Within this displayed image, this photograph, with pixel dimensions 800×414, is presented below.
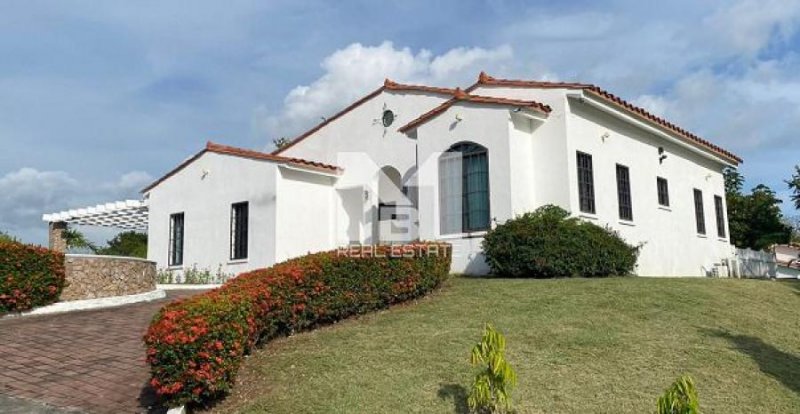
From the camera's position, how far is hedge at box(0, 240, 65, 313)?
491 inches

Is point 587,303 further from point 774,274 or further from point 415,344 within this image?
point 774,274

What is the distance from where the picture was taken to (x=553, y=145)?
15773 millimetres

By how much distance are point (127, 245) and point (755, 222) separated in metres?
28.1

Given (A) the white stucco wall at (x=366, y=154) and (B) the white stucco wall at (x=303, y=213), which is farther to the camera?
(A) the white stucco wall at (x=366, y=154)

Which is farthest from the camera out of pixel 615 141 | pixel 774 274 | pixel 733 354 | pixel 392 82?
pixel 774 274

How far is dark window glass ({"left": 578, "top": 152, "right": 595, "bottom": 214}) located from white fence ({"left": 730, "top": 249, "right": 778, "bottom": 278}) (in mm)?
9945

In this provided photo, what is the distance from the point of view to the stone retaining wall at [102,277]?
13945 millimetres

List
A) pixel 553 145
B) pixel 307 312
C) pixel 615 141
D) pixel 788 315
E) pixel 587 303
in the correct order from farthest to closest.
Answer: pixel 615 141 → pixel 553 145 → pixel 788 315 → pixel 587 303 → pixel 307 312

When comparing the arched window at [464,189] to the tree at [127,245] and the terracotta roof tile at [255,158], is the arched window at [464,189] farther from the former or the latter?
the tree at [127,245]

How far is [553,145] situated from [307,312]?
8.64m

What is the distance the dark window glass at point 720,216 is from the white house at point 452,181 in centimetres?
14

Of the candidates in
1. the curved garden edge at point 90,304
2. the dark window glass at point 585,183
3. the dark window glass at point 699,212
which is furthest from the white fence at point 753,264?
the curved garden edge at point 90,304

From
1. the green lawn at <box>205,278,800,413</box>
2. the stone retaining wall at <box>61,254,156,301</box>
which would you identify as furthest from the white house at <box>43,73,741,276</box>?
the green lawn at <box>205,278,800,413</box>

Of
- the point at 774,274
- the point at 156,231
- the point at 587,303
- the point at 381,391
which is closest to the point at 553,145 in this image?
the point at 587,303
